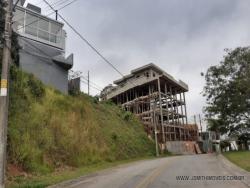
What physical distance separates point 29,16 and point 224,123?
24.5 meters

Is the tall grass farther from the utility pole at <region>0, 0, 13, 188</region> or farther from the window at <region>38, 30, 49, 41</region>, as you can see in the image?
the utility pole at <region>0, 0, 13, 188</region>

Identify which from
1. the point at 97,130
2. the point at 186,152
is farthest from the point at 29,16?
the point at 186,152

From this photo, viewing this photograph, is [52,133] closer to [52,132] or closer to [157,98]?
[52,132]

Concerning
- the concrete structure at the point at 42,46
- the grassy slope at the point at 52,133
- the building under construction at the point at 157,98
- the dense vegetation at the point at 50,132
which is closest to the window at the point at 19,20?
the concrete structure at the point at 42,46

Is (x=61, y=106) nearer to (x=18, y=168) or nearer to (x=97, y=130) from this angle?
(x=97, y=130)

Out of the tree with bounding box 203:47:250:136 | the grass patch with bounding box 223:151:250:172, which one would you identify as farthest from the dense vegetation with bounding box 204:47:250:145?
the grass patch with bounding box 223:151:250:172

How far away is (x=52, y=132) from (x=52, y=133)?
0.10 meters

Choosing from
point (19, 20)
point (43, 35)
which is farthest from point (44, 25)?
point (19, 20)

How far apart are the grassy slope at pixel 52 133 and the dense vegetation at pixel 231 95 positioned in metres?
12.1

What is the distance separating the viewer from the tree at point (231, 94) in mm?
32594

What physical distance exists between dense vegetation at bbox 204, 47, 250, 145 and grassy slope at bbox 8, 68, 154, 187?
477 inches

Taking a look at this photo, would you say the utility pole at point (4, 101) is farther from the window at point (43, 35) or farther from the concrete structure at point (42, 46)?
the window at point (43, 35)

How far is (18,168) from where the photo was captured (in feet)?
45.8

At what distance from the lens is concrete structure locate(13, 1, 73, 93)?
23.8 meters
